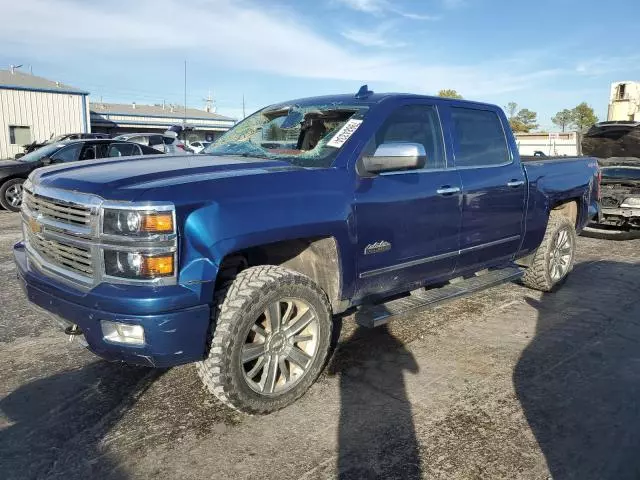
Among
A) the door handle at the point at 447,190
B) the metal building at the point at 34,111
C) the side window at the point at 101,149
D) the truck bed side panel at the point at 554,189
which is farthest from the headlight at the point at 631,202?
the metal building at the point at 34,111

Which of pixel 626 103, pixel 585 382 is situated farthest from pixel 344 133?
pixel 626 103

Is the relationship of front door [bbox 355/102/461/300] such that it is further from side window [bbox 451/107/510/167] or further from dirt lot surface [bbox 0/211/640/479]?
dirt lot surface [bbox 0/211/640/479]

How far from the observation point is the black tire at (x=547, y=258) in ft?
18.3

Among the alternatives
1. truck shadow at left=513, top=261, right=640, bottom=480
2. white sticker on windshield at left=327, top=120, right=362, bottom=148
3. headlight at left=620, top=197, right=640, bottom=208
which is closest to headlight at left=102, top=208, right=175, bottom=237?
white sticker on windshield at left=327, top=120, right=362, bottom=148

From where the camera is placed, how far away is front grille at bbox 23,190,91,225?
109 inches

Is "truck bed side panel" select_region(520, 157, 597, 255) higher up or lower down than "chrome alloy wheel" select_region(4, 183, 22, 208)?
higher up

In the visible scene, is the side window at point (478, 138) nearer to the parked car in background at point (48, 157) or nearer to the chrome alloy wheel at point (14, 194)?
the parked car in background at point (48, 157)

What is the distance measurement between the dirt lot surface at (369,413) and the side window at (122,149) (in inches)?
297

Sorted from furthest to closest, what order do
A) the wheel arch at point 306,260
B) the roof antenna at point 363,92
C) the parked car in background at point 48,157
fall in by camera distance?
the parked car in background at point 48,157, the roof antenna at point 363,92, the wheel arch at point 306,260

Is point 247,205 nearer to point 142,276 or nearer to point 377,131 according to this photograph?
point 142,276

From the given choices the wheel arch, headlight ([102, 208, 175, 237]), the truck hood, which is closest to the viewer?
headlight ([102, 208, 175, 237])

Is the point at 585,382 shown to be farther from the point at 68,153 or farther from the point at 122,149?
the point at 68,153

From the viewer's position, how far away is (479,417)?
314cm

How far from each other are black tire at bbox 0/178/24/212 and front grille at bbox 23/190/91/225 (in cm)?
905
